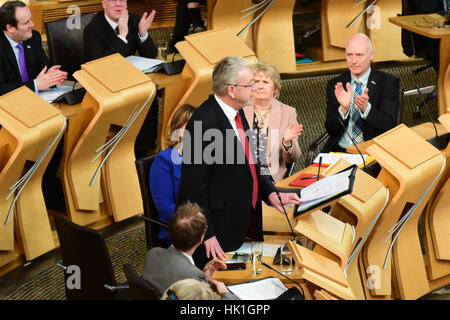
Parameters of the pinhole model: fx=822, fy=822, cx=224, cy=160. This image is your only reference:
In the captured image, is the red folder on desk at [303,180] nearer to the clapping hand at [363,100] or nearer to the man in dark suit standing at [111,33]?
the clapping hand at [363,100]

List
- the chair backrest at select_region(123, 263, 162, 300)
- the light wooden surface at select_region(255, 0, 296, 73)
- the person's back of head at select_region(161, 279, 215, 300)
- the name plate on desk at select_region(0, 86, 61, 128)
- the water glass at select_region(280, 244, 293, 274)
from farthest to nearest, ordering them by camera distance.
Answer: the light wooden surface at select_region(255, 0, 296, 73) → the name plate on desk at select_region(0, 86, 61, 128) → the water glass at select_region(280, 244, 293, 274) → the chair backrest at select_region(123, 263, 162, 300) → the person's back of head at select_region(161, 279, 215, 300)

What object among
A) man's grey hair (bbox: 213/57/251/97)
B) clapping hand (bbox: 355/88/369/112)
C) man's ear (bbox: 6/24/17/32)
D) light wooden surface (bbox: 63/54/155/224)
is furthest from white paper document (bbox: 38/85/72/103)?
clapping hand (bbox: 355/88/369/112)

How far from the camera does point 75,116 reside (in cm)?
441

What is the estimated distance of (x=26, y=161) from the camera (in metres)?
4.18

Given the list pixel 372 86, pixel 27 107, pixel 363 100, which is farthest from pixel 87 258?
pixel 372 86

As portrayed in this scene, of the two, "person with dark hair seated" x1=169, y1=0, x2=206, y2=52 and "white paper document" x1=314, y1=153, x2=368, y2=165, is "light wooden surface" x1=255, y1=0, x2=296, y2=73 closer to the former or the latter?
"person with dark hair seated" x1=169, y1=0, x2=206, y2=52

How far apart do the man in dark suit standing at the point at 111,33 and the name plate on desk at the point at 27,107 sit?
1023 mm

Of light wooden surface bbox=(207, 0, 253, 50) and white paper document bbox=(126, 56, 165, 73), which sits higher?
white paper document bbox=(126, 56, 165, 73)

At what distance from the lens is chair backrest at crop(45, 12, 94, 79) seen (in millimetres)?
5191

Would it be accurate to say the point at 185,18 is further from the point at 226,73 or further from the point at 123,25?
the point at 226,73

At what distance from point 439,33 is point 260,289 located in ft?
11.1

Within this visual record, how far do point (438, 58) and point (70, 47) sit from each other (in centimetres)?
282

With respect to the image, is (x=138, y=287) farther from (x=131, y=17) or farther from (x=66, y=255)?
(x=131, y=17)
